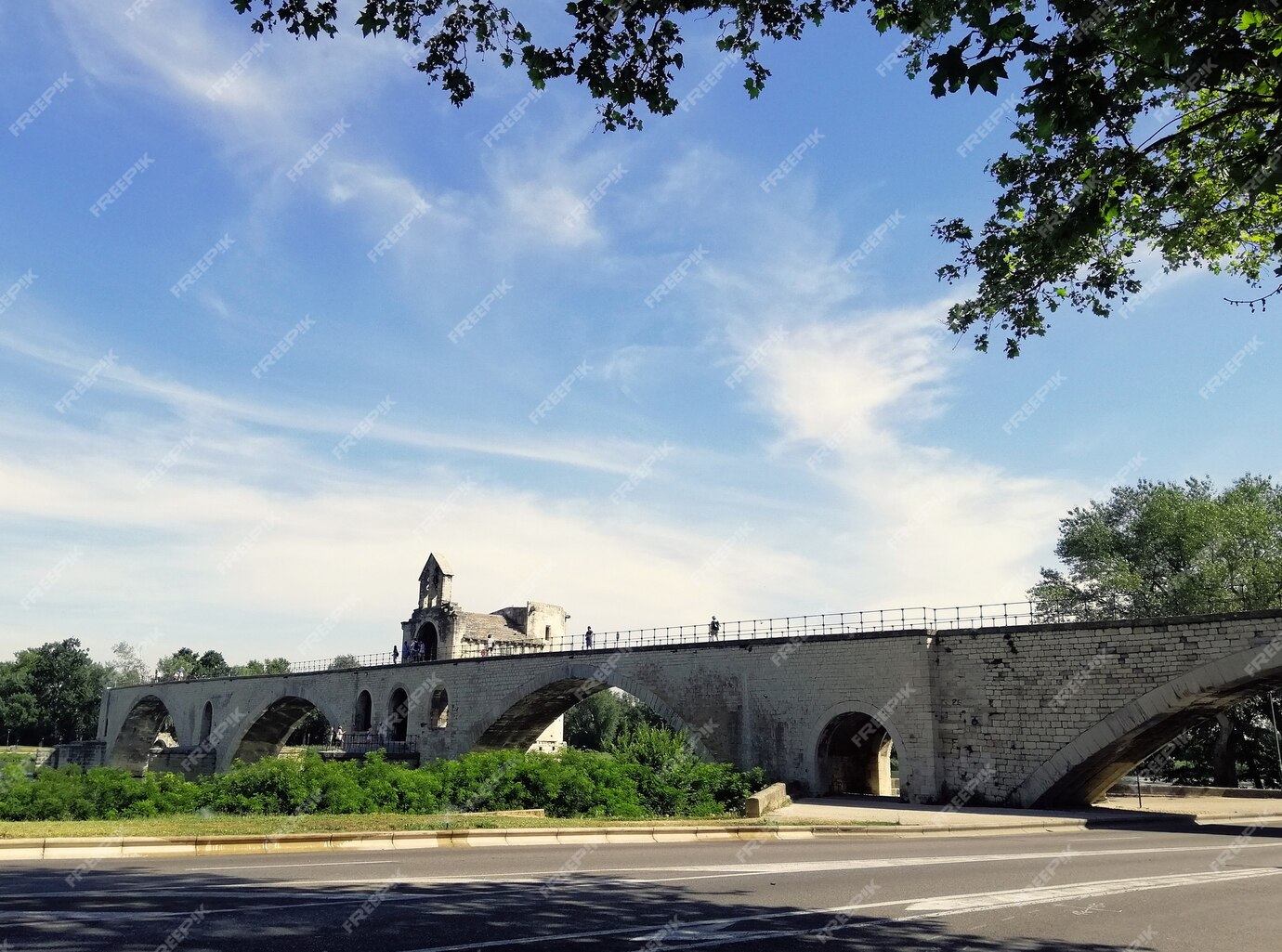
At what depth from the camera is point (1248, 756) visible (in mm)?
37031

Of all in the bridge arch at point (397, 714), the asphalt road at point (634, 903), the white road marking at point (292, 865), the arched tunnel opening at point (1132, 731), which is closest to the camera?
the asphalt road at point (634, 903)

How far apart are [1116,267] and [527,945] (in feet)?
28.6

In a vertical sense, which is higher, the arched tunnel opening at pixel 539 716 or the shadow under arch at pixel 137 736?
the arched tunnel opening at pixel 539 716

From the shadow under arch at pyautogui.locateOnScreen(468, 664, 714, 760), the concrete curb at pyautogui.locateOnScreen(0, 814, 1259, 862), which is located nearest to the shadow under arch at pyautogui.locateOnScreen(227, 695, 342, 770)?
the shadow under arch at pyautogui.locateOnScreen(468, 664, 714, 760)

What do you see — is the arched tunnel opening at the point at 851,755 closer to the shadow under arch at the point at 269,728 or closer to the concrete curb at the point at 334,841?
the concrete curb at the point at 334,841

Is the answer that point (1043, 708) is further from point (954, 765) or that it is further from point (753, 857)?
point (753, 857)

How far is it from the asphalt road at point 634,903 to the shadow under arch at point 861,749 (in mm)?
13117

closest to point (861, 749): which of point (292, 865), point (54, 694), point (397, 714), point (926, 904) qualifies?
point (926, 904)

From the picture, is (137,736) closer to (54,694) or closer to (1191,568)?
(54,694)

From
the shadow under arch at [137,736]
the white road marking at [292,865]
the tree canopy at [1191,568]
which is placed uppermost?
the tree canopy at [1191,568]

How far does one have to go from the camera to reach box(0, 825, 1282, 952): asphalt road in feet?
19.4

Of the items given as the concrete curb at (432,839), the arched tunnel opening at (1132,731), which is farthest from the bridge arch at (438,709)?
the concrete curb at (432,839)

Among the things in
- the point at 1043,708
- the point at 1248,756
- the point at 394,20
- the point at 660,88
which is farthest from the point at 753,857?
the point at 1248,756

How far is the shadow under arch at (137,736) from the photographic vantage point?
8176 cm
